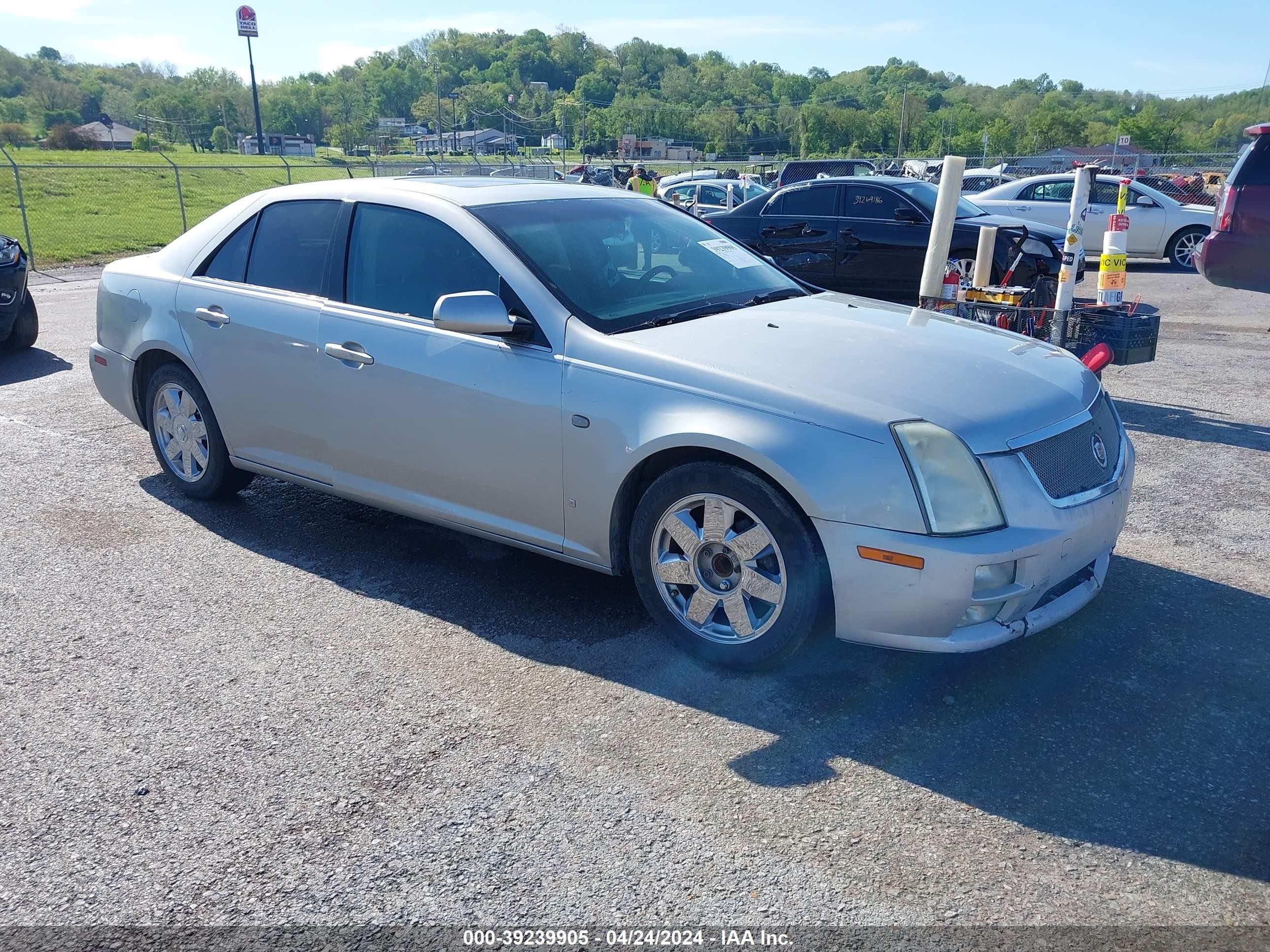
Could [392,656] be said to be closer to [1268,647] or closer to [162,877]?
[162,877]

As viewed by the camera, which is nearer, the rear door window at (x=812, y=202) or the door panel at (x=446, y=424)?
the door panel at (x=446, y=424)

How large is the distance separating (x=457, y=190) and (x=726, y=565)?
2.16 meters

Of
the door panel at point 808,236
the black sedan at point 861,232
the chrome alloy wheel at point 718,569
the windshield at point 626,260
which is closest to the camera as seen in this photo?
the chrome alloy wheel at point 718,569

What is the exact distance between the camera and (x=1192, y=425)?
23.2 feet

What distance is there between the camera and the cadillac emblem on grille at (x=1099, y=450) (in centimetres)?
373

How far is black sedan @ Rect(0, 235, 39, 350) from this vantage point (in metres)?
9.23

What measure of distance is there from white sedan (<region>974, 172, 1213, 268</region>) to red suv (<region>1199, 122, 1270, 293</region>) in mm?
7289

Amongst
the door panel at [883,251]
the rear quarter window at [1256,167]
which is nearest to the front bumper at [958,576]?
the rear quarter window at [1256,167]

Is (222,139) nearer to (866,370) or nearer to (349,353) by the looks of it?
(349,353)

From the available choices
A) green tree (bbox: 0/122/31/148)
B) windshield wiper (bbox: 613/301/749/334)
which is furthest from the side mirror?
green tree (bbox: 0/122/31/148)

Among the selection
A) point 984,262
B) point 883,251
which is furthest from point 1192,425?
point 883,251

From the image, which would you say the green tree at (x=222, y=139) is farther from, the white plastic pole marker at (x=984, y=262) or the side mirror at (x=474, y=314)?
the side mirror at (x=474, y=314)

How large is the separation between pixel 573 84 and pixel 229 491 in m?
168

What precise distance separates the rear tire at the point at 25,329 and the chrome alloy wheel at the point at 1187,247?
53.3ft
